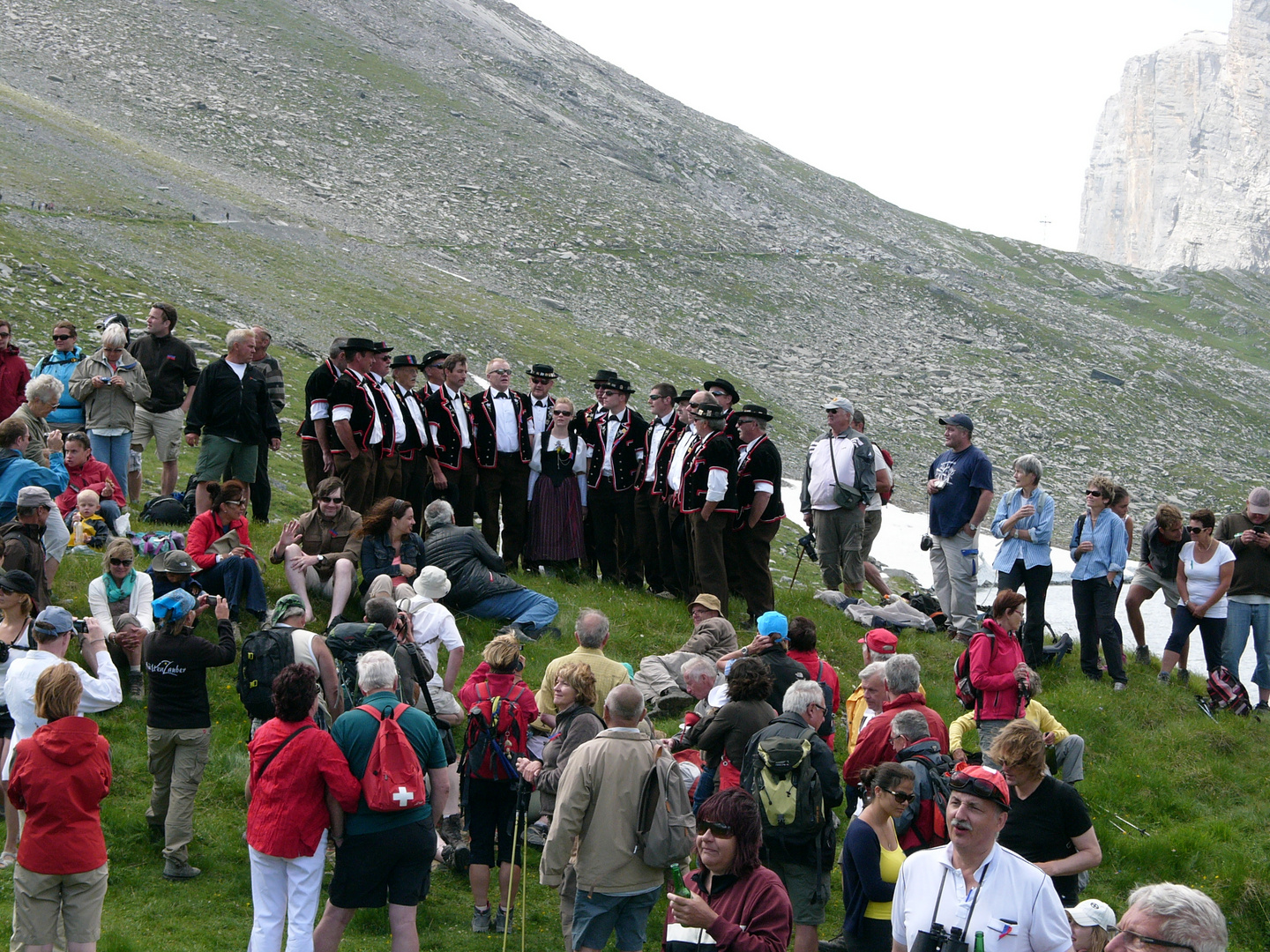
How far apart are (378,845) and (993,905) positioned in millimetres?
3232

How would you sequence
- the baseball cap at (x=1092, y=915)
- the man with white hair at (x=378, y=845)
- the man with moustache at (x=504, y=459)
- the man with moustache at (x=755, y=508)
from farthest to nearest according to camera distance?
the man with moustache at (x=504, y=459), the man with moustache at (x=755, y=508), the man with white hair at (x=378, y=845), the baseball cap at (x=1092, y=915)

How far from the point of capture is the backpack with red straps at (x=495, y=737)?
23.1 ft

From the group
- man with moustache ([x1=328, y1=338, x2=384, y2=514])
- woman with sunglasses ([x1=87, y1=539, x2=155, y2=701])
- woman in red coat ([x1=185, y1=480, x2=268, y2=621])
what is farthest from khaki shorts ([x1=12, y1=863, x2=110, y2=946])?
man with moustache ([x1=328, y1=338, x2=384, y2=514])

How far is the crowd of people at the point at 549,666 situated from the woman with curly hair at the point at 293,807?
2 cm

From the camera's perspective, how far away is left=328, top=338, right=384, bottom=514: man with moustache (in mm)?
11633

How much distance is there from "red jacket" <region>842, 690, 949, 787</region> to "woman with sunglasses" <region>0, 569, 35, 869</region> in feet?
17.1

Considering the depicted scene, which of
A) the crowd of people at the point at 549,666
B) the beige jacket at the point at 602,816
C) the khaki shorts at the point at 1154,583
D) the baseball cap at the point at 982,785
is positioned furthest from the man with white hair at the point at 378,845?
the khaki shorts at the point at 1154,583

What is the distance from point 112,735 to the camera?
8719 mm

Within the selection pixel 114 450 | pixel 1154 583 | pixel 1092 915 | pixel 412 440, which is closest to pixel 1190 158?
pixel 1154 583

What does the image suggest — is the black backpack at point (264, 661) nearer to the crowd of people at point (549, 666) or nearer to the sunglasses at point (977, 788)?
the crowd of people at point (549, 666)

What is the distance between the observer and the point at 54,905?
5848 millimetres

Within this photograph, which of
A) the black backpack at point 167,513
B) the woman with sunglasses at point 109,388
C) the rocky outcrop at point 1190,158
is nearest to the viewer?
the woman with sunglasses at point 109,388

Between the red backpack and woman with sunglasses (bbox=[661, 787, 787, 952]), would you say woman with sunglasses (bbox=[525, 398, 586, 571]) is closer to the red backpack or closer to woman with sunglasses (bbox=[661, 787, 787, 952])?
the red backpack

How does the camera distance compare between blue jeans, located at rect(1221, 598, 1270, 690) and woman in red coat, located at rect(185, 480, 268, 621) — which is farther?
blue jeans, located at rect(1221, 598, 1270, 690)
